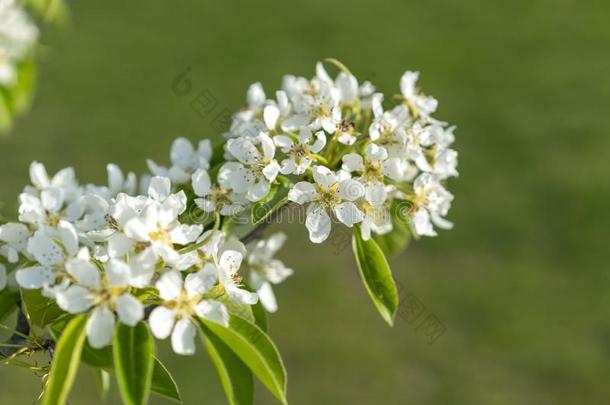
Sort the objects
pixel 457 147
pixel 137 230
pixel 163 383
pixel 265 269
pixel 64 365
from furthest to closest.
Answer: pixel 457 147 → pixel 265 269 → pixel 163 383 → pixel 137 230 → pixel 64 365

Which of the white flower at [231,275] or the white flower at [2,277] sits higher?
the white flower at [231,275]

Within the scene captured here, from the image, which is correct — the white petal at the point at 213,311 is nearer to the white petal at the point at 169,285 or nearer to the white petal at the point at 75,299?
the white petal at the point at 169,285

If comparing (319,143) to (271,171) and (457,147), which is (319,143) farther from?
(457,147)

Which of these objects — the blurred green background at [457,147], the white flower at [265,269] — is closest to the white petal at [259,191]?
the white flower at [265,269]

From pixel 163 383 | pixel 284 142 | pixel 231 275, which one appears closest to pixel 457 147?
pixel 284 142

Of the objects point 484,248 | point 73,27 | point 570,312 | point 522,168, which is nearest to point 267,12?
point 73,27

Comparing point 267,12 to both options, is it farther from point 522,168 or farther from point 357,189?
point 357,189
